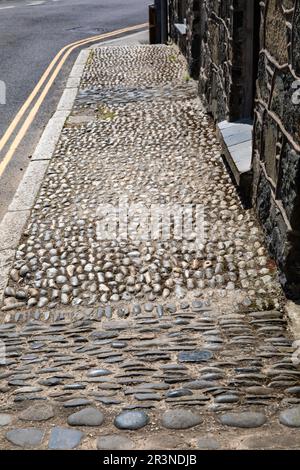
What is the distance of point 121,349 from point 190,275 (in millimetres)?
1233

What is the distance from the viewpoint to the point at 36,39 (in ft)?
56.9

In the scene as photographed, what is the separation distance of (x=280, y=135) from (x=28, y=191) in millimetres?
3438

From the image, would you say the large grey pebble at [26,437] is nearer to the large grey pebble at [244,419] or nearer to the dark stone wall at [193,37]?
the large grey pebble at [244,419]

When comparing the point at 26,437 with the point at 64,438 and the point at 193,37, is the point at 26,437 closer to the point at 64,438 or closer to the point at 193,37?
the point at 64,438

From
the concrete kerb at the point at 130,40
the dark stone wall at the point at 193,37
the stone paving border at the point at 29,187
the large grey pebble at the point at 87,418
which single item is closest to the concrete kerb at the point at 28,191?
the stone paving border at the point at 29,187

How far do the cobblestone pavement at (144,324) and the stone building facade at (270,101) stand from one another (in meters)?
0.38

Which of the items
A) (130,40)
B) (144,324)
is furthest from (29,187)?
(130,40)

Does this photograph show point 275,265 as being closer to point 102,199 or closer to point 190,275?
point 190,275

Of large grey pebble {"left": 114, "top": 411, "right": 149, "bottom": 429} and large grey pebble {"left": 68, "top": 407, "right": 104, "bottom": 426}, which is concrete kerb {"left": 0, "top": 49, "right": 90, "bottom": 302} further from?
large grey pebble {"left": 114, "top": 411, "right": 149, "bottom": 429}

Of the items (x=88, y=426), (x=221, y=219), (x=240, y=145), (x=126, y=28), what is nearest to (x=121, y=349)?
(x=88, y=426)

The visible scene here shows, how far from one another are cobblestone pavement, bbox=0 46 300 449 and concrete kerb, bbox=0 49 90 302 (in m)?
0.12

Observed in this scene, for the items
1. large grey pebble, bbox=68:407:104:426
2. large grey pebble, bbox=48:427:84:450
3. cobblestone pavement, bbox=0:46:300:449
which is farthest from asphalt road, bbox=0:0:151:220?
large grey pebble, bbox=48:427:84:450

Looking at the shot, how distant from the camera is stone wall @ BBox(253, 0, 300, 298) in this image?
4.19m

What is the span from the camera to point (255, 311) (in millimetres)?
4430
